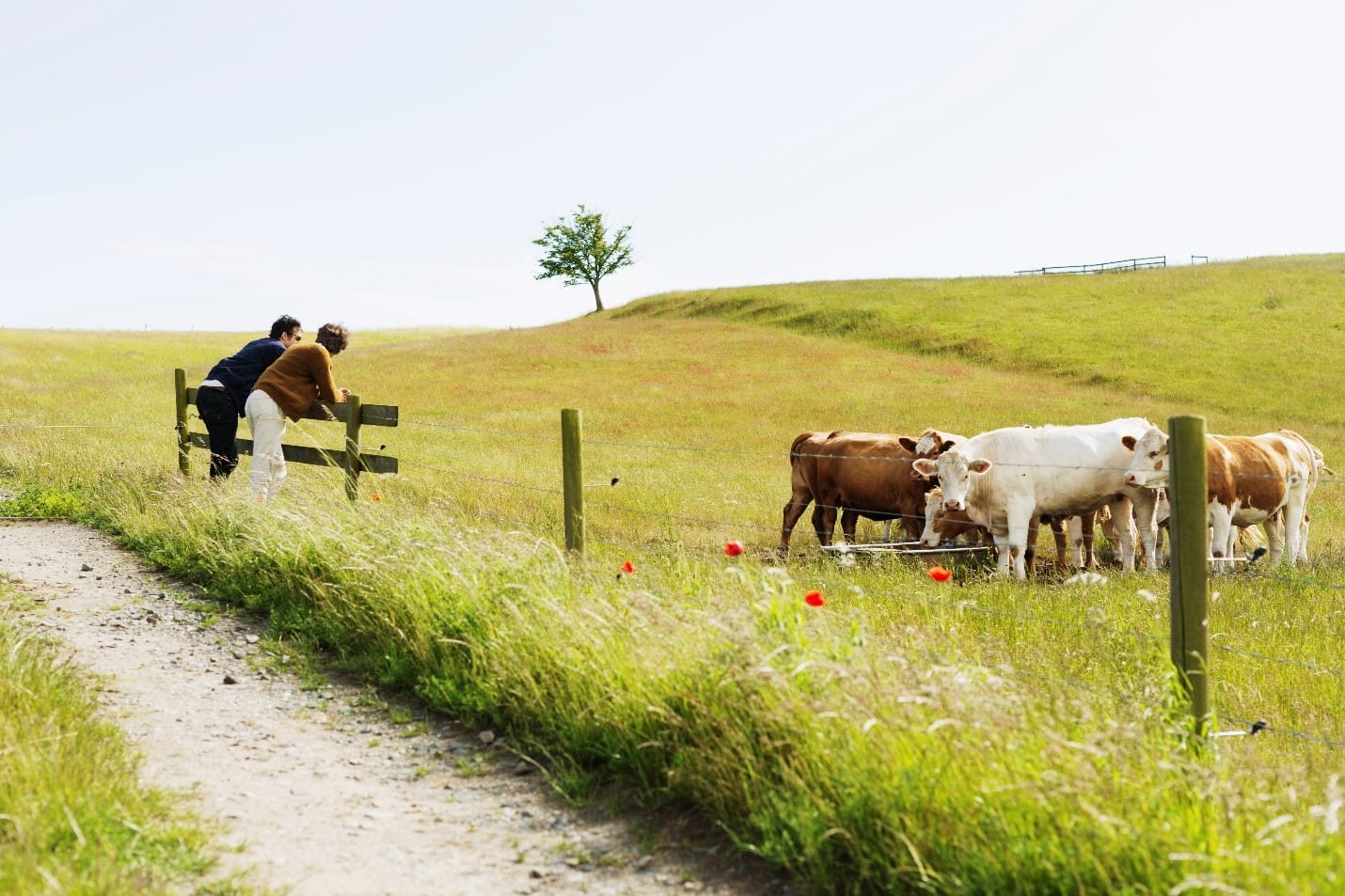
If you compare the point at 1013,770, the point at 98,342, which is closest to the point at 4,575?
the point at 1013,770

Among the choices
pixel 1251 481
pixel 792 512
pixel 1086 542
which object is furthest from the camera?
pixel 792 512

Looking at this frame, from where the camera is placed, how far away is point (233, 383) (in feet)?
41.7

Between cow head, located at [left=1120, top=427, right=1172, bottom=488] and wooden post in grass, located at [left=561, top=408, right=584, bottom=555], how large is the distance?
22.6ft

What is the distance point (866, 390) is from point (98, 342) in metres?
41.3

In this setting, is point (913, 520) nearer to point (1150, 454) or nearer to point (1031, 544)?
point (1031, 544)

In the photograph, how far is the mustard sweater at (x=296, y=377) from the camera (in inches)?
456

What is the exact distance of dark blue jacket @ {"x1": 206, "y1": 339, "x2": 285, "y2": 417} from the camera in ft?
41.6

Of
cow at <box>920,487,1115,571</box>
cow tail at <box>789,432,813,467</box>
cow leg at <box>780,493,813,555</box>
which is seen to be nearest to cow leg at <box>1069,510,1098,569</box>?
cow at <box>920,487,1115,571</box>

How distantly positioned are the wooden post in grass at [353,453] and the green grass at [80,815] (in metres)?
5.18

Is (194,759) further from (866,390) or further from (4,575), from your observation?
(866,390)

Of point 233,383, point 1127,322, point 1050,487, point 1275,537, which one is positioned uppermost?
point 1127,322

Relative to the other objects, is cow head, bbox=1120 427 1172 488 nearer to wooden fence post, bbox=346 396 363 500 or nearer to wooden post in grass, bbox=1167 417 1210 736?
wooden post in grass, bbox=1167 417 1210 736

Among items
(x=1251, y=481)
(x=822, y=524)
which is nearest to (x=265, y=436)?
(x=822, y=524)

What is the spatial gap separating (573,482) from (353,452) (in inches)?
155
